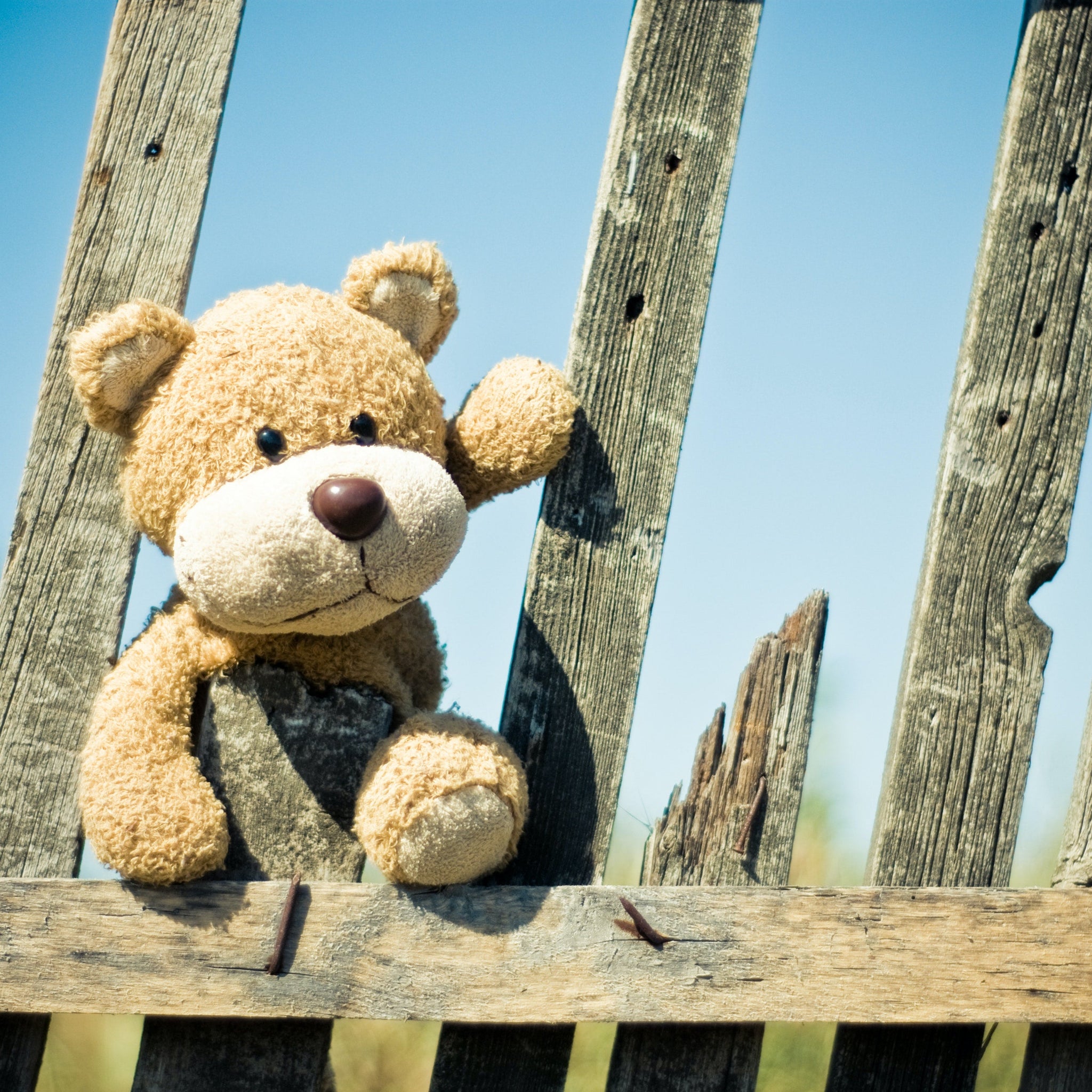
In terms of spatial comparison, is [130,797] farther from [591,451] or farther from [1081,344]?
[1081,344]

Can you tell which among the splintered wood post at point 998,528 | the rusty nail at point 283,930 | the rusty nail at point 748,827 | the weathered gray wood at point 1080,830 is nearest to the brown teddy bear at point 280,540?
the rusty nail at point 283,930

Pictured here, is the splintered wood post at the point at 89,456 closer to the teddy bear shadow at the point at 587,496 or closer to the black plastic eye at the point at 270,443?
the black plastic eye at the point at 270,443

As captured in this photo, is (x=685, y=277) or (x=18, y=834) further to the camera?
(x=685, y=277)

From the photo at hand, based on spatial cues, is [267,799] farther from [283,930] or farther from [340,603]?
[340,603]

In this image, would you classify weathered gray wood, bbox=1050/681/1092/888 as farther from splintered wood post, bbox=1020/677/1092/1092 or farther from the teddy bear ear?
the teddy bear ear

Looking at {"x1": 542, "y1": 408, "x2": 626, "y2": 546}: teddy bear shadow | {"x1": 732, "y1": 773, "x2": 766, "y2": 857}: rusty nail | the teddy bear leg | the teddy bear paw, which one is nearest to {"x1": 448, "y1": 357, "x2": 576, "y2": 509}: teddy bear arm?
{"x1": 542, "y1": 408, "x2": 626, "y2": 546}: teddy bear shadow

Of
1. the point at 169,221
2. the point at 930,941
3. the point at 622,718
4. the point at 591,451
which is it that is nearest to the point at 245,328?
the point at 169,221

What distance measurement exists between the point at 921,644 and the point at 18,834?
1.59 m

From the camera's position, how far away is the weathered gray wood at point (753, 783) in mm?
1842

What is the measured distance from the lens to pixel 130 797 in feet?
5.16

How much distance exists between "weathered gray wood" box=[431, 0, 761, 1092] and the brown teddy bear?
0.20m

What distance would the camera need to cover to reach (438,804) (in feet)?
5.11

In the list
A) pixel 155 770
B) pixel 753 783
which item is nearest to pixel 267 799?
pixel 155 770

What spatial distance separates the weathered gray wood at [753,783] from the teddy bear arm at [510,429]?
511mm
